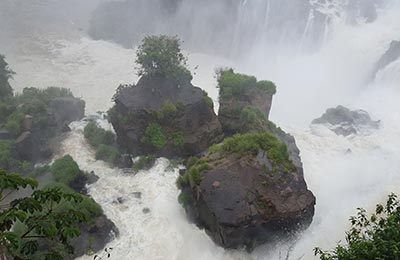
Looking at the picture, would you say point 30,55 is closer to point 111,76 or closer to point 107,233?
point 111,76

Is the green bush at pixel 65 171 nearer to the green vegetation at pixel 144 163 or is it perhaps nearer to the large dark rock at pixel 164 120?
the green vegetation at pixel 144 163

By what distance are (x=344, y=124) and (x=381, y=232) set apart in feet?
58.5

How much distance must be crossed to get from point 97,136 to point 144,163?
3729 mm

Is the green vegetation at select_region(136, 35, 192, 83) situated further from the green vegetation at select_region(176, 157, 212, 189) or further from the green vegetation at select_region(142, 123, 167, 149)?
the green vegetation at select_region(176, 157, 212, 189)

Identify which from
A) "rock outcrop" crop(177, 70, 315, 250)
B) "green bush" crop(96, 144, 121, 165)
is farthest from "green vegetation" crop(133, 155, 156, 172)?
"rock outcrop" crop(177, 70, 315, 250)

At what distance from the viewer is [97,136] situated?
20953 mm

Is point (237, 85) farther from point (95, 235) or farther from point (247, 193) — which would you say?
point (95, 235)

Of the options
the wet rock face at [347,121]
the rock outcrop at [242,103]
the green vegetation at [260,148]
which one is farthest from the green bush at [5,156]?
the wet rock face at [347,121]

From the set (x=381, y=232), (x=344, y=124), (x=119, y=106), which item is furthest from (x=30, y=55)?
(x=381, y=232)

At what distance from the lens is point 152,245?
14828mm

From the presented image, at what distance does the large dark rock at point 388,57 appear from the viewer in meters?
31.5

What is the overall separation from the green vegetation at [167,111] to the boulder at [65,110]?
20.0 feet

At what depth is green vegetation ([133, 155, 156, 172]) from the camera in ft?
61.7

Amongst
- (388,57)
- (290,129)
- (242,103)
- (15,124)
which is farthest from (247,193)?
(388,57)
